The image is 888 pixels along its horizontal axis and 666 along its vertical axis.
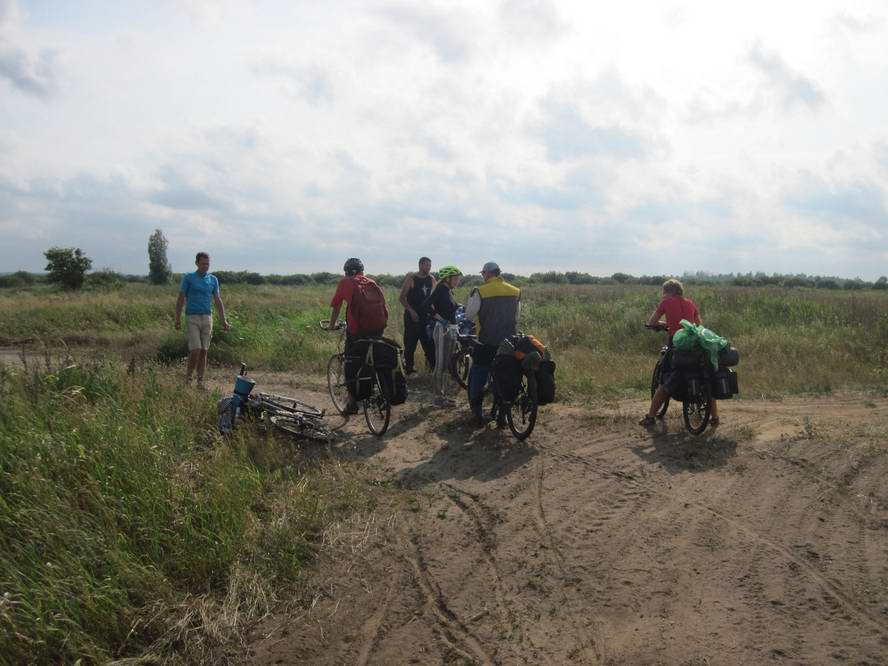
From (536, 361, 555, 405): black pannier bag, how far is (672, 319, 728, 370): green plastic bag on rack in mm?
1403

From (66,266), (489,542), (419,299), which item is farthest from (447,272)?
(66,266)

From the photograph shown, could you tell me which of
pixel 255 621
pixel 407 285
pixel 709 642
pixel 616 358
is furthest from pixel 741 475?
pixel 616 358

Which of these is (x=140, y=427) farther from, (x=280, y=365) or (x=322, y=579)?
(x=280, y=365)

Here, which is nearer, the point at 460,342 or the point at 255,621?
the point at 255,621

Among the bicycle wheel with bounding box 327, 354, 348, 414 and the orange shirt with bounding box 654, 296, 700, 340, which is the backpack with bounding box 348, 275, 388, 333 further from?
the orange shirt with bounding box 654, 296, 700, 340

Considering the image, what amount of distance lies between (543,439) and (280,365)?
7.02m

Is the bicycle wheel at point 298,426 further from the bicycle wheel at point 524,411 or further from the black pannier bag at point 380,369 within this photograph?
the bicycle wheel at point 524,411

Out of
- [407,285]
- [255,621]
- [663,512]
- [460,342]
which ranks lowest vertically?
[255,621]

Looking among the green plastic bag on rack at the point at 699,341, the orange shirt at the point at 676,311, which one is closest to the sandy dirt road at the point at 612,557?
the green plastic bag on rack at the point at 699,341

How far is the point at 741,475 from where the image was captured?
20.2ft

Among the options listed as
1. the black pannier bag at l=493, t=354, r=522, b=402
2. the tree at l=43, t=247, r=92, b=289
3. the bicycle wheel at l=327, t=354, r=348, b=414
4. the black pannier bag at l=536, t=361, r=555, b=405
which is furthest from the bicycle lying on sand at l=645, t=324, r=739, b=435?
the tree at l=43, t=247, r=92, b=289

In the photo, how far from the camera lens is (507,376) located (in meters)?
7.39

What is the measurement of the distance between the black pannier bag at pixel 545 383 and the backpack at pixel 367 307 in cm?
185

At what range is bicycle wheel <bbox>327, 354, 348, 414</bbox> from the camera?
905cm
